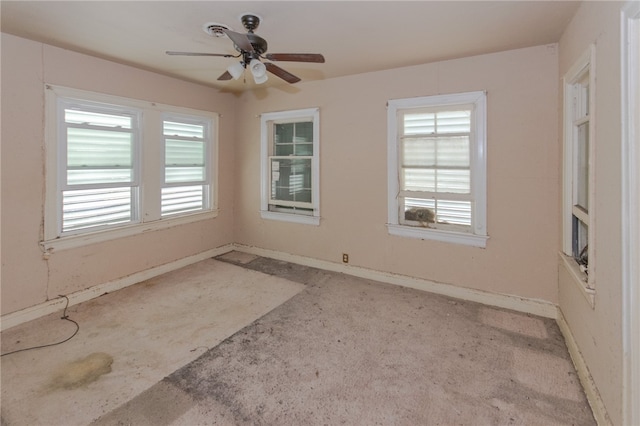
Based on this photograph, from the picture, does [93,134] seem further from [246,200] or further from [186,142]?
[246,200]

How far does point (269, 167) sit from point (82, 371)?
131 inches

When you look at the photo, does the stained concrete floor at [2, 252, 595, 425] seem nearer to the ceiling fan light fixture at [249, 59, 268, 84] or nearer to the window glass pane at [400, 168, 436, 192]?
the window glass pane at [400, 168, 436, 192]

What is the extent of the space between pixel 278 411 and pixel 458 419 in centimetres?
105

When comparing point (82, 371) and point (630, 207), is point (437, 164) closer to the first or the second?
point (630, 207)

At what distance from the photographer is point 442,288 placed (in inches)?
143

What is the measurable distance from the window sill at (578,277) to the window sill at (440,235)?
0.72 meters

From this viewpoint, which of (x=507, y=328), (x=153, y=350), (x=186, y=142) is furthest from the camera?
(x=186, y=142)

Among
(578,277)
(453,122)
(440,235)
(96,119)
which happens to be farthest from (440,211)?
(96,119)

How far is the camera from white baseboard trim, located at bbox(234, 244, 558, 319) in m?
3.13

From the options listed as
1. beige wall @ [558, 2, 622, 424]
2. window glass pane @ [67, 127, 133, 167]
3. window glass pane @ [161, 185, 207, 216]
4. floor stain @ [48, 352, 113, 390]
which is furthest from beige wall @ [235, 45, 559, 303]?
floor stain @ [48, 352, 113, 390]

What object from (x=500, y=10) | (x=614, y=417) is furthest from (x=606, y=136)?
(x=614, y=417)

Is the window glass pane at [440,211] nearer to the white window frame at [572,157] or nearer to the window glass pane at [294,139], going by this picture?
the white window frame at [572,157]

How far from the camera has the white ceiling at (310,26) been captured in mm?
2291

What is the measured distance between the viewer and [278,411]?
191 cm
